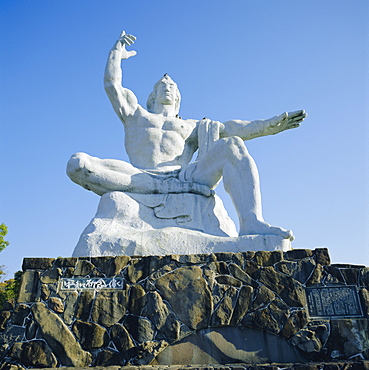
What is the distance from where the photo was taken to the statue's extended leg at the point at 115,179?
4.97m

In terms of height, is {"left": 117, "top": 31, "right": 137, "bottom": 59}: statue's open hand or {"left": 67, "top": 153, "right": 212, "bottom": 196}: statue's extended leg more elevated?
{"left": 117, "top": 31, "right": 137, "bottom": 59}: statue's open hand

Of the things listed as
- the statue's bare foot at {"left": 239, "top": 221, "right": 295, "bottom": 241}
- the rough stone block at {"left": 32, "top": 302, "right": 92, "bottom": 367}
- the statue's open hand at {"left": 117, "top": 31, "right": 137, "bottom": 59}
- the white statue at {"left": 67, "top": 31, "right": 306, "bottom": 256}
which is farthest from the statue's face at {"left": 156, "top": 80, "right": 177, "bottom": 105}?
the rough stone block at {"left": 32, "top": 302, "right": 92, "bottom": 367}

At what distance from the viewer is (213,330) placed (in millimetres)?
3537

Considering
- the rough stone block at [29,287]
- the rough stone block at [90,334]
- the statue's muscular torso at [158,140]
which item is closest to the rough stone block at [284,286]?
the rough stone block at [90,334]

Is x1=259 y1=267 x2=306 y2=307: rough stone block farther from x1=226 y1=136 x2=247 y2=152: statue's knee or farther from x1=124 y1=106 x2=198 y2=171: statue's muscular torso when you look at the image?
x1=124 y1=106 x2=198 y2=171: statue's muscular torso

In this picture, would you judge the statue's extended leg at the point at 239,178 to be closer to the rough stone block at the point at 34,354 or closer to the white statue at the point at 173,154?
the white statue at the point at 173,154

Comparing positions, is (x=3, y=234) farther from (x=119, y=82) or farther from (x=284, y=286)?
(x=284, y=286)

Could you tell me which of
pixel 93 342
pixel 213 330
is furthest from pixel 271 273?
pixel 93 342

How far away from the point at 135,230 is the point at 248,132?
99.4 inches

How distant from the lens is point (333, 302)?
3.63 metres

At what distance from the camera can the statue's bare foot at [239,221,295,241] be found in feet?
13.7

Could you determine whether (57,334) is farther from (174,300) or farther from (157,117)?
(157,117)

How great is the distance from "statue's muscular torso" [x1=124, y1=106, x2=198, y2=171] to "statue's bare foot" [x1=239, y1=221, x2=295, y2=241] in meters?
1.70

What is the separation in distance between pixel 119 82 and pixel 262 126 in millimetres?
2237
